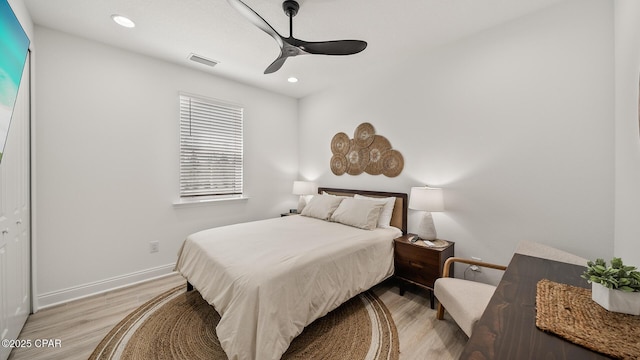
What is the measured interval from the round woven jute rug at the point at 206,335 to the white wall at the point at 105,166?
88 cm

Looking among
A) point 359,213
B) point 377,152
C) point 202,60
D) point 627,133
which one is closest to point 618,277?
point 627,133

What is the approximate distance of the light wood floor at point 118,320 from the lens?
1.83 meters

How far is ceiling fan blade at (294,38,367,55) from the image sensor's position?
194 cm

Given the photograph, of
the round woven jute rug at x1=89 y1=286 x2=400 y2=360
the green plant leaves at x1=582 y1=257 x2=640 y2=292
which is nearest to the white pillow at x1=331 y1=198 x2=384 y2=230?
the round woven jute rug at x1=89 y1=286 x2=400 y2=360

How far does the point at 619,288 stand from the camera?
908 millimetres

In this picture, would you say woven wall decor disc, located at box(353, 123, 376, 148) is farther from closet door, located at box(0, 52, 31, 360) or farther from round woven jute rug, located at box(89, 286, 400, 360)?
closet door, located at box(0, 52, 31, 360)

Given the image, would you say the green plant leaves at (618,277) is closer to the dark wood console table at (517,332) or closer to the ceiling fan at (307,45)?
the dark wood console table at (517,332)

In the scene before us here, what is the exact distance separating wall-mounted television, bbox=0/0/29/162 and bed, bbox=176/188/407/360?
1.51 meters

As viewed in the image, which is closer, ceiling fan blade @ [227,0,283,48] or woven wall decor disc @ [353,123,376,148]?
ceiling fan blade @ [227,0,283,48]

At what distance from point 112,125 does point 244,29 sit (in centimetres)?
186

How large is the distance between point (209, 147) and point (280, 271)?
101 inches

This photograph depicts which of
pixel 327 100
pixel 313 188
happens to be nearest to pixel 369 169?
pixel 313 188

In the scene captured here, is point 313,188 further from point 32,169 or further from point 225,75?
point 32,169

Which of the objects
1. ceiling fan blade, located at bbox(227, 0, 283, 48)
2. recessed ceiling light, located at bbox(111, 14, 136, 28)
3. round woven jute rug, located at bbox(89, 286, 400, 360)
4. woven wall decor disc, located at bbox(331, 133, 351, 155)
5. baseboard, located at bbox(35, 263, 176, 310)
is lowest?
round woven jute rug, located at bbox(89, 286, 400, 360)
